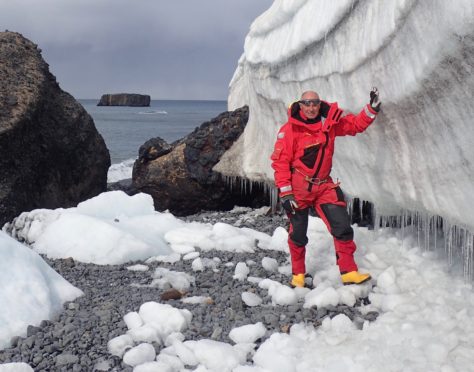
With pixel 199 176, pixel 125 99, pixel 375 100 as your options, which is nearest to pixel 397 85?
pixel 375 100

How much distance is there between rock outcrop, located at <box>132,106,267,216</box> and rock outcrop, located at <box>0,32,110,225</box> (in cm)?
125

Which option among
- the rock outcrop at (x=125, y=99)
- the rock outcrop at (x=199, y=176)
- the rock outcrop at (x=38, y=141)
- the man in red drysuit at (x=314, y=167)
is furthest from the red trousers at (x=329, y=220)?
the rock outcrop at (x=125, y=99)

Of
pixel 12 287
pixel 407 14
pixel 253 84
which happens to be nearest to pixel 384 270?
pixel 407 14

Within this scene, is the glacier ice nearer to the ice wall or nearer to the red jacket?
the ice wall

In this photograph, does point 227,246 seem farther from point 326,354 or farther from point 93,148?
point 93,148

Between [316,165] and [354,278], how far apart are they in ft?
3.55

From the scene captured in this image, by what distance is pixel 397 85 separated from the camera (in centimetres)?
474

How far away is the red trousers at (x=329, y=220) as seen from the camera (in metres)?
5.11

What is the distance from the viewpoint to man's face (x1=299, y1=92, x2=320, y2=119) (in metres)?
4.91

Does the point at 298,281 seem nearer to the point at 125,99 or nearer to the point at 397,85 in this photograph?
the point at 397,85

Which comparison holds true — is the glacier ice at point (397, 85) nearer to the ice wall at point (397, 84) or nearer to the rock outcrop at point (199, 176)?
the ice wall at point (397, 84)

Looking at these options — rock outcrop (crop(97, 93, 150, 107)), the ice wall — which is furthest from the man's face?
rock outcrop (crop(97, 93, 150, 107))

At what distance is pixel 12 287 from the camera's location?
446 cm

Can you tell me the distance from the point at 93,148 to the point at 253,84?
13.0ft
